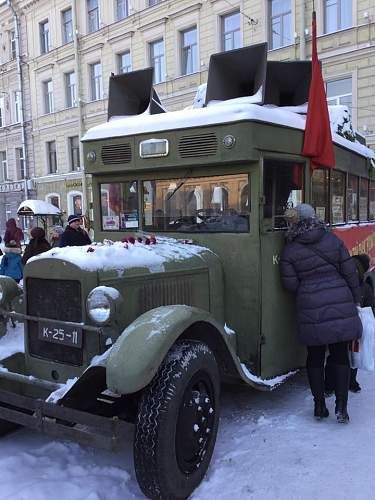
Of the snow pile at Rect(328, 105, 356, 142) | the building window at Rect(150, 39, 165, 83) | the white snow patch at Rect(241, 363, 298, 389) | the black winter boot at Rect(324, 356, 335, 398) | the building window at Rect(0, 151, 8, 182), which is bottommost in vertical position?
the black winter boot at Rect(324, 356, 335, 398)

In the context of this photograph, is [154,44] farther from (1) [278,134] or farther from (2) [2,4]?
(1) [278,134]

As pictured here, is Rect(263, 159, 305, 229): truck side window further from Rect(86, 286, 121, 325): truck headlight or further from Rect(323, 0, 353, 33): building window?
Rect(323, 0, 353, 33): building window

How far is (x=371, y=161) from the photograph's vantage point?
667 cm

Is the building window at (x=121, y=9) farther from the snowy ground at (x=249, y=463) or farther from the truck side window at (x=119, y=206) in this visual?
the snowy ground at (x=249, y=463)

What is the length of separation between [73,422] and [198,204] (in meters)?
1.93

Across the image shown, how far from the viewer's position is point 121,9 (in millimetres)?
22156

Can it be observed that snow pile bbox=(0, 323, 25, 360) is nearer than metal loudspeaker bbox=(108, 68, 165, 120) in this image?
Yes

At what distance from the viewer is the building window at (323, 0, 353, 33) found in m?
15.1

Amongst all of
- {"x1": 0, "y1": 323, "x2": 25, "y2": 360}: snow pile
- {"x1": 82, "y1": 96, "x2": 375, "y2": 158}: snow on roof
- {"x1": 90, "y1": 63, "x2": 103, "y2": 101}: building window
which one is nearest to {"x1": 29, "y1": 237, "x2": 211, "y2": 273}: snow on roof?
{"x1": 0, "y1": 323, "x2": 25, "y2": 360}: snow pile

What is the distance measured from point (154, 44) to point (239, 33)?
15.3 ft

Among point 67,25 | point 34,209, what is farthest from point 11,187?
point 34,209

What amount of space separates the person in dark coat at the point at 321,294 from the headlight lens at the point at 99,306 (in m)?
1.60

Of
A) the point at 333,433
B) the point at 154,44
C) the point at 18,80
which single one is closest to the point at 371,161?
the point at 333,433

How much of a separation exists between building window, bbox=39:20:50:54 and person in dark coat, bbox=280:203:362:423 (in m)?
26.2
